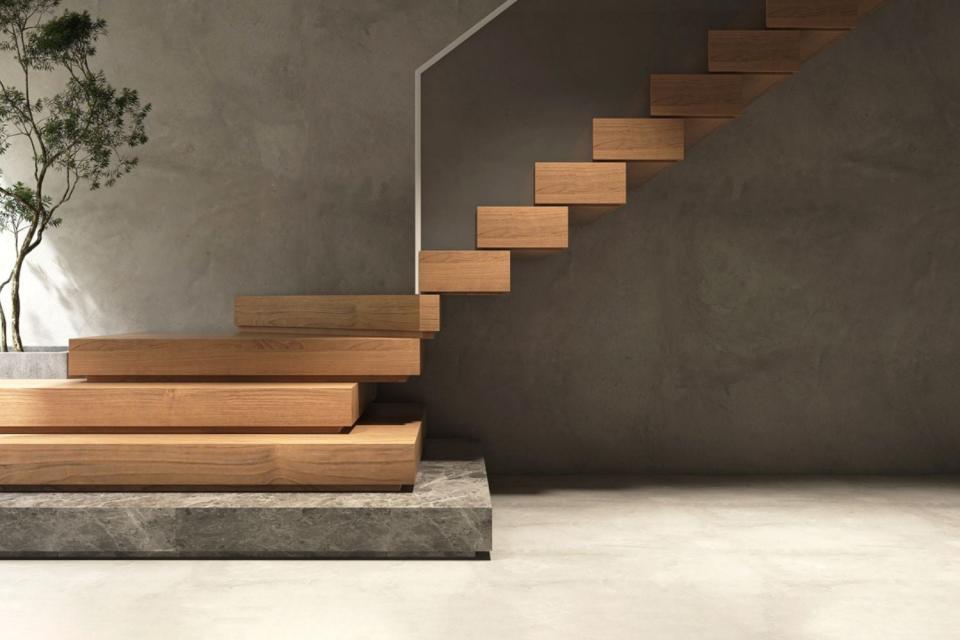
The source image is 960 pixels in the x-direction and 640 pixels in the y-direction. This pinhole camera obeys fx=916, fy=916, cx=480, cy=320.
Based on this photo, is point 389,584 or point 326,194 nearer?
point 389,584

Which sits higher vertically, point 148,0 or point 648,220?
point 148,0

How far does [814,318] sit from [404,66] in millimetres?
2438

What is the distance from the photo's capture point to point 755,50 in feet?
12.2

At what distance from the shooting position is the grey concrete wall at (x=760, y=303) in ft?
15.2

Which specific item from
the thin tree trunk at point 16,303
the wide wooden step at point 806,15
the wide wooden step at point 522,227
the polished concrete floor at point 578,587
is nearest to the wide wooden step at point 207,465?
the polished concrete floor at point 578,587

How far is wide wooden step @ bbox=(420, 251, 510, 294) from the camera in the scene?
3732 mm

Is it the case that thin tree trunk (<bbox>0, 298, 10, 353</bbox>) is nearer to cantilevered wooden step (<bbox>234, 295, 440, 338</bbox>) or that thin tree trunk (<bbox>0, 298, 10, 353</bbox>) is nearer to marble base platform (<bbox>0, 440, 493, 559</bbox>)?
cantilevered wooden step (<bbox>234, 295, 440, 338</bbox>)

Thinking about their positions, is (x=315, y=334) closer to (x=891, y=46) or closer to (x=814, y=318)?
(x=814, y=318)

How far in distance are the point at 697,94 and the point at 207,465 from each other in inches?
94.8

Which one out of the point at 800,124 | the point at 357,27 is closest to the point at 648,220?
the point at 800,124

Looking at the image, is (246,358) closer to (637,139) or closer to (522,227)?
(522,227)

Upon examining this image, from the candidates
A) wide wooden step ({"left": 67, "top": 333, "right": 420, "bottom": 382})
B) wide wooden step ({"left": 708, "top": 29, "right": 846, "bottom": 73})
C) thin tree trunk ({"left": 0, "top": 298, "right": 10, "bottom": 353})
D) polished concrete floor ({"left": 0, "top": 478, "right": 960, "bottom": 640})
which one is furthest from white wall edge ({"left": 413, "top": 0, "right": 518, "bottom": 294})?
thin tree trunk ({"left": 0, "top": 298, "right": 10, "bottom": 353})

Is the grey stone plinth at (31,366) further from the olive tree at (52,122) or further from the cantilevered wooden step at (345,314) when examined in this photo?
the cantilevered wooden step at (345,314)

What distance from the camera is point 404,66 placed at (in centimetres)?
458
